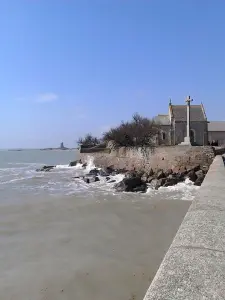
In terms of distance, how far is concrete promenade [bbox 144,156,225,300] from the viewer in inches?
79.5

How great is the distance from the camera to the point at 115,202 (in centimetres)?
1416

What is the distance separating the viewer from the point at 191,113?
45.2 meters

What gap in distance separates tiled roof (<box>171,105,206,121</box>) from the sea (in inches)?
1260

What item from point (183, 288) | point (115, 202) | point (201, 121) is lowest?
point (115, 202)

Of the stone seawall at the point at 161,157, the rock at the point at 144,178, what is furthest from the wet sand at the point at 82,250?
the stone seawall at the point at 161,157

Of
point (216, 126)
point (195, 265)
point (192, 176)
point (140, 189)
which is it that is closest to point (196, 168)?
point (192, 176)

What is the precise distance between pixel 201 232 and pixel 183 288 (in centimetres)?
130

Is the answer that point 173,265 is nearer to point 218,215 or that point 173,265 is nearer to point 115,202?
point 218,215

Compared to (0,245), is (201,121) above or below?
above

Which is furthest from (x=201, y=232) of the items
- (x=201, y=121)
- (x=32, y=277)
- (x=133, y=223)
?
(x=201, y=121)

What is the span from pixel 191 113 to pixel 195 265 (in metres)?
44.4

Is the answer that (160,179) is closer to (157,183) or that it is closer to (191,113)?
(157,183)

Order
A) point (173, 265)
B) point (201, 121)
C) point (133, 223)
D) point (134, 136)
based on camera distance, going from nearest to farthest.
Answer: point (173, 265)
point (133, 223)
point (134, 136)
point (201, 121)

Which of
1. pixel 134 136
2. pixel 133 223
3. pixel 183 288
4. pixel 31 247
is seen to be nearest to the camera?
pixel 183 288
